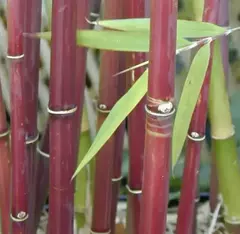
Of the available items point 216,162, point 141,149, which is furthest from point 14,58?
point 216,162

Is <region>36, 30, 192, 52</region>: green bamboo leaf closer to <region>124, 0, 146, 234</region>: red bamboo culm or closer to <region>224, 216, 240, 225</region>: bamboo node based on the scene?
<region>124, 0, 146, 234</region>: red bamboo culm

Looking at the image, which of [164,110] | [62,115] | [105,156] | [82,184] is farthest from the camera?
[82,184]

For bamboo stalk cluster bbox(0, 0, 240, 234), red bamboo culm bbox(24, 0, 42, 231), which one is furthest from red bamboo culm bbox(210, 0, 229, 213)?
red bamboo culm bbox(24, 0, 42, 231)

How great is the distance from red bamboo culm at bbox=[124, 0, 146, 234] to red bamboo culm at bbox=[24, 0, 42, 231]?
0.35 feet

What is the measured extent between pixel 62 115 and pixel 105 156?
0.46 ft

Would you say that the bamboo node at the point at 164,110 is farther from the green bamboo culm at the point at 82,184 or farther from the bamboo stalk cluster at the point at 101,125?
the green bamboo culm at the point at 82,184

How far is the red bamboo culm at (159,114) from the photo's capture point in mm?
470

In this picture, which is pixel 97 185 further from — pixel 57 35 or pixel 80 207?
pixel 57 35

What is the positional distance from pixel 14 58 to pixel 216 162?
319mm

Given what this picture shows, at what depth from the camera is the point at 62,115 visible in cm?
62

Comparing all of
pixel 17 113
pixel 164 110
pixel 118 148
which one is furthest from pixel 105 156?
pixel 164 110

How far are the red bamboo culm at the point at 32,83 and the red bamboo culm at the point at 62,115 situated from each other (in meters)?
0.06

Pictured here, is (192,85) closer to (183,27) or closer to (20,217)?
(183,27)

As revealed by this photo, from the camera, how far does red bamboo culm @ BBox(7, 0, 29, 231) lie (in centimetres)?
61
